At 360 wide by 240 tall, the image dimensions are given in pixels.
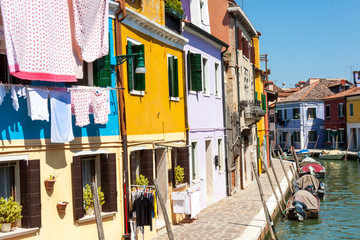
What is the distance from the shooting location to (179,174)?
16.3 metres

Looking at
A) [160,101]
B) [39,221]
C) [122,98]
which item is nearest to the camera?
[39,221]

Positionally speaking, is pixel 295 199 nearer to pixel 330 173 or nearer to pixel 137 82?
pixel 137 82

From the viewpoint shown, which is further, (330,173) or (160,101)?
(330,173)

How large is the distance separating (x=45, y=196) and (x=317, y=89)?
60.6 m

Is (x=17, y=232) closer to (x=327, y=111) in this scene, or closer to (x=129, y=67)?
(x=129, y=67)

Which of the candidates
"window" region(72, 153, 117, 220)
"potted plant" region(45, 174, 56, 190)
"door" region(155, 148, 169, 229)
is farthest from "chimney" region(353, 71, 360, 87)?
"potted plant" region(45, 174, 56, 190)

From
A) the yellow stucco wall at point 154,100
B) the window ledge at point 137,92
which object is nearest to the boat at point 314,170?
the yellow stucco wall at point 154,100

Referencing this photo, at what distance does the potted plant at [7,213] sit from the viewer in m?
9.10

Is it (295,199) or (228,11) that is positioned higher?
(228,11)

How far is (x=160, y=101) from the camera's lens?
15.2m

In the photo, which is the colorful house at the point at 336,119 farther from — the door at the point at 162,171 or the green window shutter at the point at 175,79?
the door at the point at 162,171

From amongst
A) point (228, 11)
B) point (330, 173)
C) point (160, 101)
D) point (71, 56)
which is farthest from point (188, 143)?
point (330, 173)

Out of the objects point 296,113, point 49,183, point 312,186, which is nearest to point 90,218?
point 49,183

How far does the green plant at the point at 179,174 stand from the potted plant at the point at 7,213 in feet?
24.4
